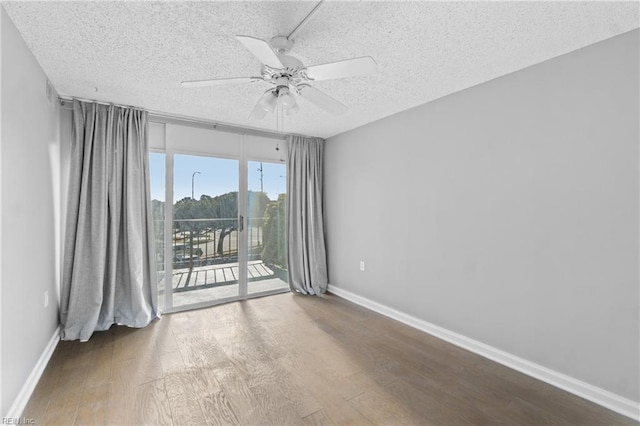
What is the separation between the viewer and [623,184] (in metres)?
1.82

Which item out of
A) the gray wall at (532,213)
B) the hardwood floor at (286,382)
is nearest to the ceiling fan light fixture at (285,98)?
the gray wall at (532,213)

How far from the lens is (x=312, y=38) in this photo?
1.87 m

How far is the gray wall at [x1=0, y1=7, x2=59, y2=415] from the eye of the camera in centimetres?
165

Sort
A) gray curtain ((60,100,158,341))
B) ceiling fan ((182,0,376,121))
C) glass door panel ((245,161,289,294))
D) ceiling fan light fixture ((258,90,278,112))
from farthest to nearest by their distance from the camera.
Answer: glass door panel ((245,161,289,294)), gray curtain ((60,100,158,341)), ceiling fan light fixture ((258,90,278,112)), ceiling fan ((182,0,376,121))

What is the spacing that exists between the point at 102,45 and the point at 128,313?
2468mm

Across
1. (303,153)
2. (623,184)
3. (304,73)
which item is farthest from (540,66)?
(303,153)

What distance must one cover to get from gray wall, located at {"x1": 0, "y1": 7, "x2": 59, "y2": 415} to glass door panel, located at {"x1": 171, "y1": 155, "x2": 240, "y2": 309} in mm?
1167

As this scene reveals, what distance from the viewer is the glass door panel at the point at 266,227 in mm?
4043

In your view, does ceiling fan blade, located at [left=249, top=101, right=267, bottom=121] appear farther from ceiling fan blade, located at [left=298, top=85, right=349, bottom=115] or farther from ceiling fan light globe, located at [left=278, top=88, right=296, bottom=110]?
ceiling fan blade, located at [left=298, top=85, right=349, bottom=115]

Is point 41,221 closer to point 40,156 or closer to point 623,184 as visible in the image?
point 40,156

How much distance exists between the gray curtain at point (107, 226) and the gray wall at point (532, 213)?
8.92ft

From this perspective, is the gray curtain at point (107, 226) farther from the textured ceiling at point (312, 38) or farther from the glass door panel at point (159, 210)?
the textured ceiling at point (312, 38)

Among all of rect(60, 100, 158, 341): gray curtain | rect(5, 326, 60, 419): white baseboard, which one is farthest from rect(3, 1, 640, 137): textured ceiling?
rect(5, 326, 60, 419): white baseboard

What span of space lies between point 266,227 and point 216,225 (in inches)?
27.8
